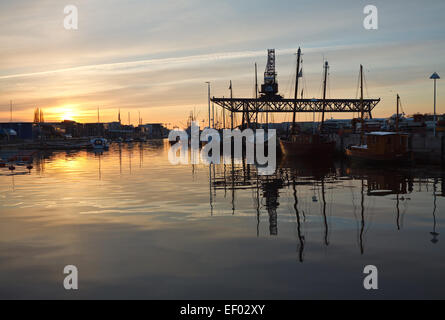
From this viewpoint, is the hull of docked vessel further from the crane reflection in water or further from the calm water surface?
the calm water surface

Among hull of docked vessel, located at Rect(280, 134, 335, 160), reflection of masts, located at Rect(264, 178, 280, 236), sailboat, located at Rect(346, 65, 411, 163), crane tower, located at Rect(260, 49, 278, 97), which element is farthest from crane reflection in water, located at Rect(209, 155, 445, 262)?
crane tower, located at Rect(260, 49, 278, 97)

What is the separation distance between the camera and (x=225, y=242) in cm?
1223

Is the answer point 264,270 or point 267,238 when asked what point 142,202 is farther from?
point 264,270

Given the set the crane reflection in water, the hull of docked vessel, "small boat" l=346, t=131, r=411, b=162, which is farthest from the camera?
the hull of docked vessel

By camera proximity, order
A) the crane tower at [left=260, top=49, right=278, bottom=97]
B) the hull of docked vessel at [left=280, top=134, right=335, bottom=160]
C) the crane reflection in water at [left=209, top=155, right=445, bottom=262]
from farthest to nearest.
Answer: the crane tower at [left=260, top=49, right=278, bottom=97], the hull of docked vessel at [left=280, top=134, right=335, bottom=160], the crane reflection in water at [left=209, top=155, right=445, bottom=262]

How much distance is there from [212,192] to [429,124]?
154 ft

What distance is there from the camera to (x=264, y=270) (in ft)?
31.6

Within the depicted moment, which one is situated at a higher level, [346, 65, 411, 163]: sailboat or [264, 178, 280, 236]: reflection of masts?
[346, 65, 411, 163]: sailboat

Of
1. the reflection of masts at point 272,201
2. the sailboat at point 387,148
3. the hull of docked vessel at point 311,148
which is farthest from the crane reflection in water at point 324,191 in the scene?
the hull of docked vessel at point 311,148

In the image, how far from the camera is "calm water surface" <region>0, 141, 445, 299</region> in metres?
8.72

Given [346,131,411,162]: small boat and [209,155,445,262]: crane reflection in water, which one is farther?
[346,131,411,162]: small boat
